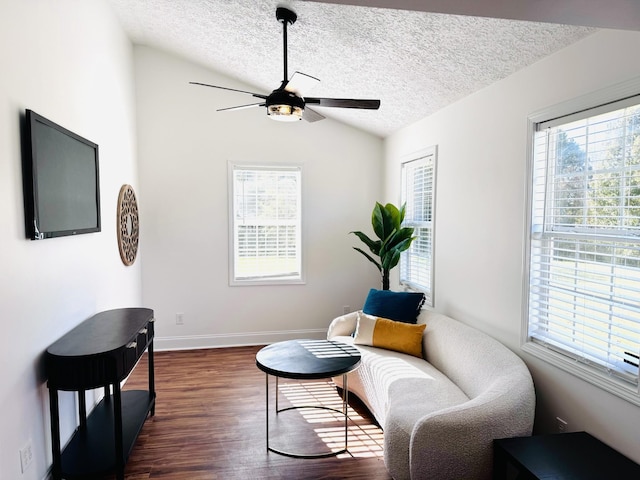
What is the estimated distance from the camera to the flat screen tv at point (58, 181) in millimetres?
2051

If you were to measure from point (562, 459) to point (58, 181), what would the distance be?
119 inches

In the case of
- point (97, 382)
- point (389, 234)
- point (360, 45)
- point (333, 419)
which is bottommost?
point (333, 419)

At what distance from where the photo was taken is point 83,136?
290 cm

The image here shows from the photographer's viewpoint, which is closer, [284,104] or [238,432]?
[284,104]

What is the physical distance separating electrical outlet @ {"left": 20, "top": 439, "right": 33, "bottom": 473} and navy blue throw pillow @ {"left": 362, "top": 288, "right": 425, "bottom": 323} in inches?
104

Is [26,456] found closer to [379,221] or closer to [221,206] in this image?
[221,206]

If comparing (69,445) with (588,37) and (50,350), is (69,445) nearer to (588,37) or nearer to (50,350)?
(50,350)

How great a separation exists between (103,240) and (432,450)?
9.39 ft

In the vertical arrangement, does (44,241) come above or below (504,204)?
below

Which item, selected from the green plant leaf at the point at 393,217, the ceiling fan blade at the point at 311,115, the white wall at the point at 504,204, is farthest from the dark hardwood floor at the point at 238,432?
the ceiling fan blade at the point at 311,115

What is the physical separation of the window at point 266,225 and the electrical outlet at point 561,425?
10.5 ft

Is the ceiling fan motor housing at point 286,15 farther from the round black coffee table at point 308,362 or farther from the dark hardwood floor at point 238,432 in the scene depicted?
the dark hardwood floor at point 238,432

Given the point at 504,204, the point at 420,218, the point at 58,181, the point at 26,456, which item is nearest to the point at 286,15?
the point at 58,181

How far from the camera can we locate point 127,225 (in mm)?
3900
